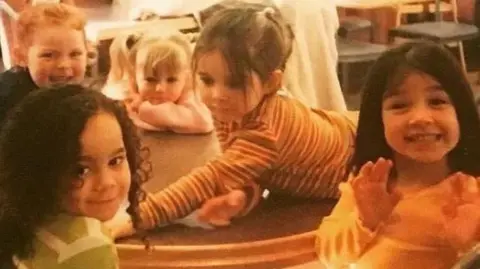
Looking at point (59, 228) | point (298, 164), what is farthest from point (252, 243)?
point (59, 228)

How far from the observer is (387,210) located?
0.81m

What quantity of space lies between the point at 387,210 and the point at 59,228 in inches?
12.0

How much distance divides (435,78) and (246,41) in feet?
0.67

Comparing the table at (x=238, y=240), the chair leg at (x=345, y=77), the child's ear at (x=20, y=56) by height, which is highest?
the child's ear at (x=20, y=56)

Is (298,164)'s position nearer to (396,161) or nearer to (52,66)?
(396,161)

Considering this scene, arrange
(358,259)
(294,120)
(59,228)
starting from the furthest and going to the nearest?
(294,120) < (358,259) < (59,228)

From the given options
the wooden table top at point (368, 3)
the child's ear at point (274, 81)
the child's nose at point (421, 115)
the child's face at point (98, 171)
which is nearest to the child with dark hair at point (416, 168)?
the child's nose at point (421, 115)

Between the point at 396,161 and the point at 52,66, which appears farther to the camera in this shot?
the point at 52,66

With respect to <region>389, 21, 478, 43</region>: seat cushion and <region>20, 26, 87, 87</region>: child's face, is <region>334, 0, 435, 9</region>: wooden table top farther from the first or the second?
<region>20, 26, 87, 87</region>: child's face

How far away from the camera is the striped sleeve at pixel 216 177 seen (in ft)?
3.03

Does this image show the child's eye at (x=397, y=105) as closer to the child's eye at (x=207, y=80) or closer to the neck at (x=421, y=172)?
the neck at (x=421, y=172)

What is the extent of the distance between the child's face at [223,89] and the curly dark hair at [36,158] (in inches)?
7.0

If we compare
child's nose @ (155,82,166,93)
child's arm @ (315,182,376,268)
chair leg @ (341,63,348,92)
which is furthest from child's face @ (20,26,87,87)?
chair leg @ (341,63,348,92)

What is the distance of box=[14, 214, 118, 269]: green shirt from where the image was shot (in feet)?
2.30
